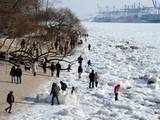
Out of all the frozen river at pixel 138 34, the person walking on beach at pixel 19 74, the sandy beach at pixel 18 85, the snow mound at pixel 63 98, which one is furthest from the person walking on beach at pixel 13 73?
the frozen river at pixel 138 34

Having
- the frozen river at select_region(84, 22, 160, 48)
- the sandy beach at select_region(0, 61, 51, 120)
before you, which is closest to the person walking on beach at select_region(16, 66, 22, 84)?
the sandy beach at select_region(0, 61, 51, 120)

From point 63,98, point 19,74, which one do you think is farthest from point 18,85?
point 63,98

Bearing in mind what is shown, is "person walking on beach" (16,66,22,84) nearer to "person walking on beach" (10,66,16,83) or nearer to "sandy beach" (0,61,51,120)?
"person walking on beach" (10,66,16,83)

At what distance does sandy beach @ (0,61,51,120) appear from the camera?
25577mm

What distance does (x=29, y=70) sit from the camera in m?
36.7

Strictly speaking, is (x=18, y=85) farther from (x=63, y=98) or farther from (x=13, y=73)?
(x=63, y=98)

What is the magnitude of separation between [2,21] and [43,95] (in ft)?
16.6

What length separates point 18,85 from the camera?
1210 inches

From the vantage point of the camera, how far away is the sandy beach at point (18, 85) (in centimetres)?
2558

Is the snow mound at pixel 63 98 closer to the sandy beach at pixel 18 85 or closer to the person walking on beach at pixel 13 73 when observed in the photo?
the sandy beach at pixel 18 85

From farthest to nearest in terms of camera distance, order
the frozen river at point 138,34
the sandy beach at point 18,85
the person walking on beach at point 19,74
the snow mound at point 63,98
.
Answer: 1. the frozen river at point 138,34
2. the person walking on beach at point 19,74
3. the snow mound at point 63,98
4. the sandy beach at point 18,85

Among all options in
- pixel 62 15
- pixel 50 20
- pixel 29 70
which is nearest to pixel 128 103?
pixel 29 70

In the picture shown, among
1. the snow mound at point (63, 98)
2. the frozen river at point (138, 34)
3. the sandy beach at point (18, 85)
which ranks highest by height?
the snow mound at point (63, 98)

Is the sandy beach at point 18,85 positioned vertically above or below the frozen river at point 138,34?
above
